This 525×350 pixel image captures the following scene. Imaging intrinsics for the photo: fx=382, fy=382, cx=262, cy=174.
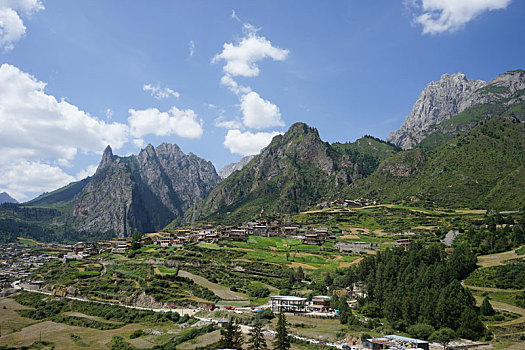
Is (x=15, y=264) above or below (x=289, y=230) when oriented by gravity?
below

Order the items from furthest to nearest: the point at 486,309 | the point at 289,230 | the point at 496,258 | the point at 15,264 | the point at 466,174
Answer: the point at 466,174
the point at 15,264
the point at 289,230
the point at 496,258
the point at 486,309

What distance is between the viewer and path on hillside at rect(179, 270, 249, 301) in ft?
249

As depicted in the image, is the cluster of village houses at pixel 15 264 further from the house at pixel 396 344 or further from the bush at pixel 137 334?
the house at pixel 396 344

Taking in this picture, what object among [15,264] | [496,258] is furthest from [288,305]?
[15,264]

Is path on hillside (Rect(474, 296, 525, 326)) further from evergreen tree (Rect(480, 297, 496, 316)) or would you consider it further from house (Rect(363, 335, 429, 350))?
house (Rect(363, 335, 429, 350))

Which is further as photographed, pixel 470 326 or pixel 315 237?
pixel 315 237

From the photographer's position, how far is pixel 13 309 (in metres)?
82.2

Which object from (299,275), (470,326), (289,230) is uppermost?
(289,230)

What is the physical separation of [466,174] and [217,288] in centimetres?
11664

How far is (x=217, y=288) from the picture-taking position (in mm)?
80188

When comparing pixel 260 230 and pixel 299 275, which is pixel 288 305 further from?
pixel 260 230

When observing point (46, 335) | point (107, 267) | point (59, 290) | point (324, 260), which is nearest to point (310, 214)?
point (324, 260)

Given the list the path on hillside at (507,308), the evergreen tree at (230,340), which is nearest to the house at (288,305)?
the evergreen tree at (230,340)

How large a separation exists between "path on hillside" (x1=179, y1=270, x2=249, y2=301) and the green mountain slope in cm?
9293
